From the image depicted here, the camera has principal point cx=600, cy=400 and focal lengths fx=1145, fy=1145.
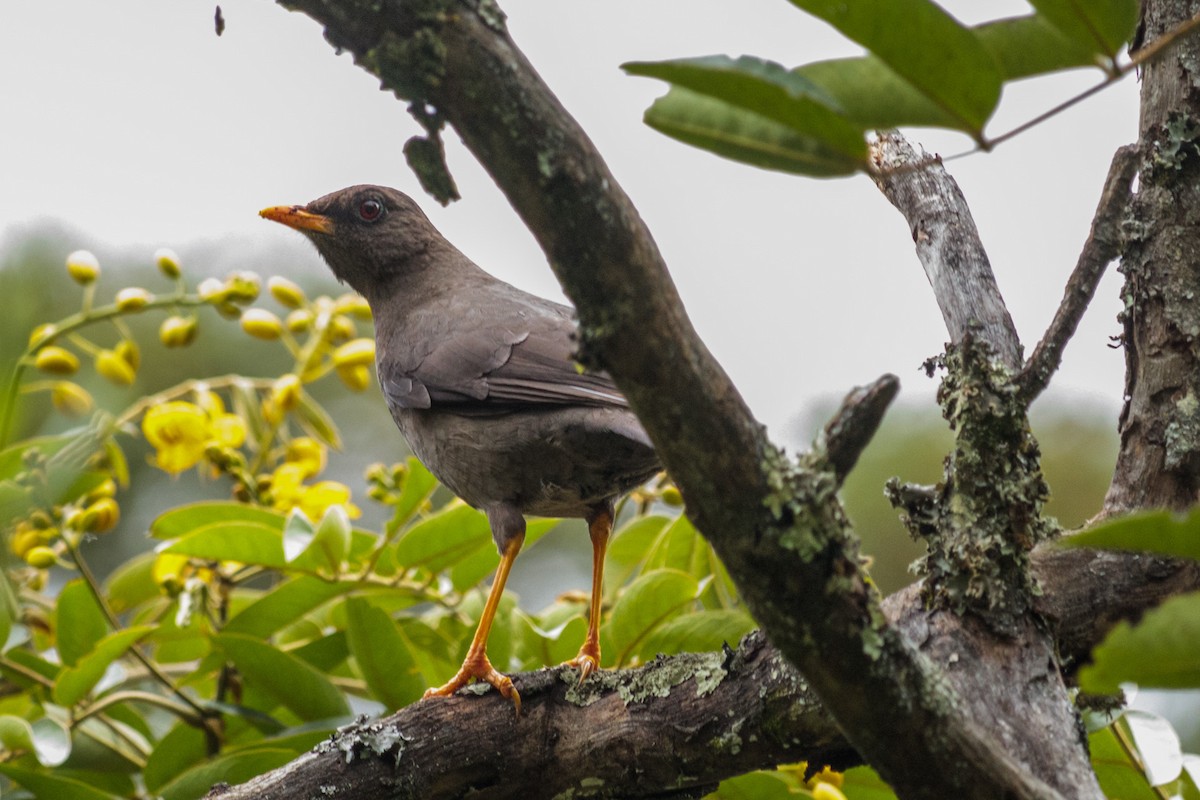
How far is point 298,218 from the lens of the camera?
5.18 m

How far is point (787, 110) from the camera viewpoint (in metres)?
1.54

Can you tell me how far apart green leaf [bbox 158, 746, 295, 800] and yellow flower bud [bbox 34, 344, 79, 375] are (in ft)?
5.28

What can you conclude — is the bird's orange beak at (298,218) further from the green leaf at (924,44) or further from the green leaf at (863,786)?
the green leaf at (924,44)

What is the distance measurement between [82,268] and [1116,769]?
12.8ft

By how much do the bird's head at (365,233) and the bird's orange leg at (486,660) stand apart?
1.76 meters

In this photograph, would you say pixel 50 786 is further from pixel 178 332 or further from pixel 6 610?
pixel 178 332

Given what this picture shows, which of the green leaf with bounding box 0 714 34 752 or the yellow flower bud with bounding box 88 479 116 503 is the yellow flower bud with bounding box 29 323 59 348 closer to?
the yellow flower bud with bounding box 88 479 116 503

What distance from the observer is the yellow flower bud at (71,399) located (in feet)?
14.4

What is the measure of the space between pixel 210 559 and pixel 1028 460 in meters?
2.58

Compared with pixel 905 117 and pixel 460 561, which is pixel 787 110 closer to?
pixel 905 117

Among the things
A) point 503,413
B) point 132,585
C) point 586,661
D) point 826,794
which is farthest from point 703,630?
point 132,585

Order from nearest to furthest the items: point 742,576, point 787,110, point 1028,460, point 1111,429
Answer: point 787,110
point 742,576
point 1028,460
point 1111,429

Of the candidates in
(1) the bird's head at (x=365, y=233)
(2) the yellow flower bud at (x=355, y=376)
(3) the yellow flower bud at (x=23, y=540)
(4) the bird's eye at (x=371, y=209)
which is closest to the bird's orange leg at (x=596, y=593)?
(2) the yellow flower bud at (x=355, y=376)

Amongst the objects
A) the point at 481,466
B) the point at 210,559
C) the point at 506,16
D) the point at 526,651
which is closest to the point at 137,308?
the point at 210,559
